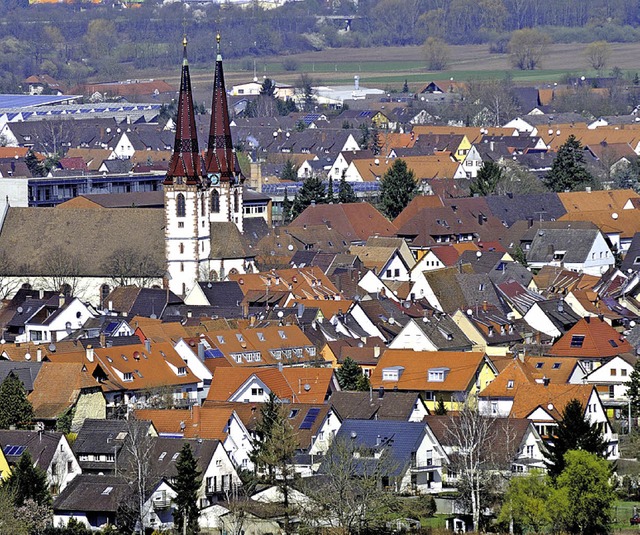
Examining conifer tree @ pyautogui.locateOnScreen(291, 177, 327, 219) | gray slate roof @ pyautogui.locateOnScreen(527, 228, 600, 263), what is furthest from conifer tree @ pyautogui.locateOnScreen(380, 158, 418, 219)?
gray slate roof @ pyautogui.locateOnScreen(527, 228, 600, 263)

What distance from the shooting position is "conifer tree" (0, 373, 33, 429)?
4722cm

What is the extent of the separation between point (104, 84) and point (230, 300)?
118 meters

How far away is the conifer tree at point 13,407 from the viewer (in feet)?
155

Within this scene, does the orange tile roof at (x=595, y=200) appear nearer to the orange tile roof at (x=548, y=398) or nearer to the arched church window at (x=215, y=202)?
the arched church window at (x=215, y=202)

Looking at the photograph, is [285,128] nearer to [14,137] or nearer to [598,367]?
[14,137]

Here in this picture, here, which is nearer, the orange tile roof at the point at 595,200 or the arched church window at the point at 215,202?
the arched church window at the point at 215,202

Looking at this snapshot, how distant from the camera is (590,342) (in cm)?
5688

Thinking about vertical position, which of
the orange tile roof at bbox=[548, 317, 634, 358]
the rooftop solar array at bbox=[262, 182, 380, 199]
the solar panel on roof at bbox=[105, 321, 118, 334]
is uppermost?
the orange tile roof at bbox=[548, 317, 634, 358]

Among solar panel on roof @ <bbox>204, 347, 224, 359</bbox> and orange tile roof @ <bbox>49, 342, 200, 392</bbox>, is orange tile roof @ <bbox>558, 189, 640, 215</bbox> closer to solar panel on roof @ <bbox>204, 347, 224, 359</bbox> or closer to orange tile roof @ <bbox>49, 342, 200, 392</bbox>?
solar panel on roof @ <bbox>204, 347, 224, 359</bbox>

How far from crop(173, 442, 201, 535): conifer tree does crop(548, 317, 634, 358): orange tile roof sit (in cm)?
1770

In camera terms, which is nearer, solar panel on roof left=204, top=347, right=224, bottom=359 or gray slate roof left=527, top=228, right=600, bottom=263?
solar panel on roof left=204, top=347, right=224, bottom=359

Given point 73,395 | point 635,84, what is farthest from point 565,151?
point 635,84

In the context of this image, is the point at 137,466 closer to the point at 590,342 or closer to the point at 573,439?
the point at 573,439

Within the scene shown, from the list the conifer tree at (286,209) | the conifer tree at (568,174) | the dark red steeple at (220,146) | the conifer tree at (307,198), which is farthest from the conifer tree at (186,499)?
the conifer tree at (568,174)
